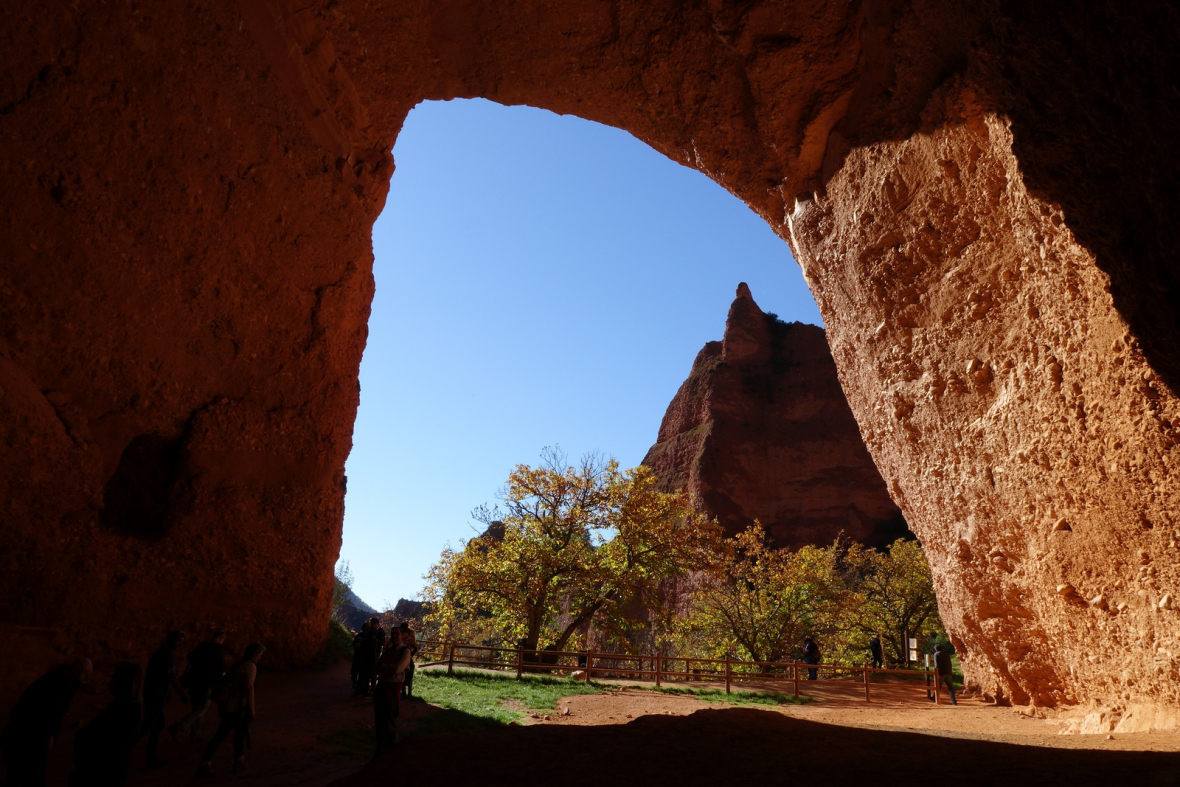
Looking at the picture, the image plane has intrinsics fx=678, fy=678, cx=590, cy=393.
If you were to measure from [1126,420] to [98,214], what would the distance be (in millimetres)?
11299

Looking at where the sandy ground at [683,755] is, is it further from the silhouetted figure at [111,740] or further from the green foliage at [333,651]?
the green foliage at [333,651]

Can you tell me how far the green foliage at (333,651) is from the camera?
11515 mm

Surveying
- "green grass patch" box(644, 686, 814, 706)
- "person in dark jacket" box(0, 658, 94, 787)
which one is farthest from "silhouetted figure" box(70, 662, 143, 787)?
"green grass patch" box(644, 686, 814, 706)

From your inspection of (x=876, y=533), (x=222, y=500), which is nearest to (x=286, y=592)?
(x=222, y=500)

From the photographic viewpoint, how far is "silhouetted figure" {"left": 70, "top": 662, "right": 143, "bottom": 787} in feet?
13.5

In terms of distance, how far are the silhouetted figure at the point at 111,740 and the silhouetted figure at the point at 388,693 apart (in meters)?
2.26

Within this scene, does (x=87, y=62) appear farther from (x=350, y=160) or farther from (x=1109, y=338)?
(x=1109, y=338)

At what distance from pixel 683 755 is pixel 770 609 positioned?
24471mm

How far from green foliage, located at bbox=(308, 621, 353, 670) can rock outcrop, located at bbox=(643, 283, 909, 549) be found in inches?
1622

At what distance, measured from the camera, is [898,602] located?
3091 cm

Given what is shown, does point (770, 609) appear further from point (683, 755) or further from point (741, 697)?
point (683, 755)

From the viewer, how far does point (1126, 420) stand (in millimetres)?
6496

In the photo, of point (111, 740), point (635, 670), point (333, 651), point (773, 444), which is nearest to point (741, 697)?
point (635, 670)

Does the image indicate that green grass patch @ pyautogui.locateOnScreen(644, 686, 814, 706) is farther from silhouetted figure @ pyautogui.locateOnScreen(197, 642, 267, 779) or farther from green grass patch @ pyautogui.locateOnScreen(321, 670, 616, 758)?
silhouetted figure @ pyautogui.locateOnScreen(197, 642, 267, 779)
